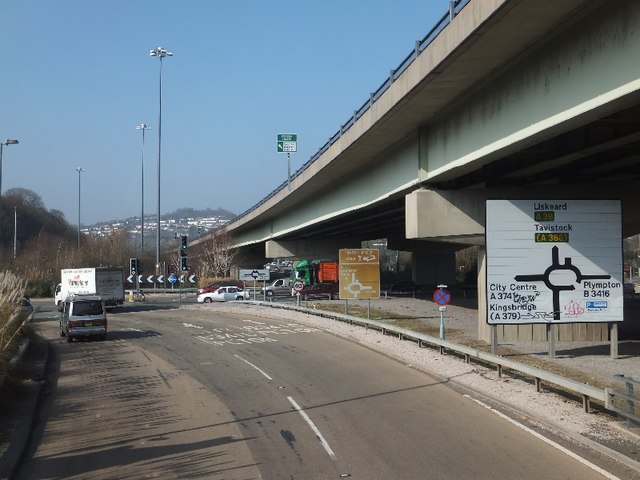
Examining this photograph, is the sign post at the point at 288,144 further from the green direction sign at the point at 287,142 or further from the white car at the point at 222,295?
the white car at the point at 222,295

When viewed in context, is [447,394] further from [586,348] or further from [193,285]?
[193,285]

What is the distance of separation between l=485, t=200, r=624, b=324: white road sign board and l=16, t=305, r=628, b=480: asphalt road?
340 cm

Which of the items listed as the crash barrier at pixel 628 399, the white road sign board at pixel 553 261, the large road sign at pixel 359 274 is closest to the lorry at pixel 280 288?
the large road sign at pixel 359 274

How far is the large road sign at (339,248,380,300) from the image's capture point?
31.1m

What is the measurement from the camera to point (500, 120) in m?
15.4

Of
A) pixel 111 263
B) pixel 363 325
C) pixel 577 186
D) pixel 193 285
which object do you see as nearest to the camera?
pixel 577 186

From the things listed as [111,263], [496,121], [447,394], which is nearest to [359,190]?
[496,121]

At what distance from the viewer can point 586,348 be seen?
20.2 m

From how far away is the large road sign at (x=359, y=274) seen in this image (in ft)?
102

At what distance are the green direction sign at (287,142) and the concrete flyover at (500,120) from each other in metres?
11.1

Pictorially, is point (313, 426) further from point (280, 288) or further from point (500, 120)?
point (280, 288)

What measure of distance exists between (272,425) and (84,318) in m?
18.8

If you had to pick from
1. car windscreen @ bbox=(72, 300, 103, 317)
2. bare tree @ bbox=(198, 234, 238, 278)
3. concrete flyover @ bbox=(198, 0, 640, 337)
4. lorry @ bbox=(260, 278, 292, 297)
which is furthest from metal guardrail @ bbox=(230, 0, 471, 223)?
bare tree @ bbox=(198, 234, 238, 278)

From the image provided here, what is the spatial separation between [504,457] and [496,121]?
9112 millimetres
